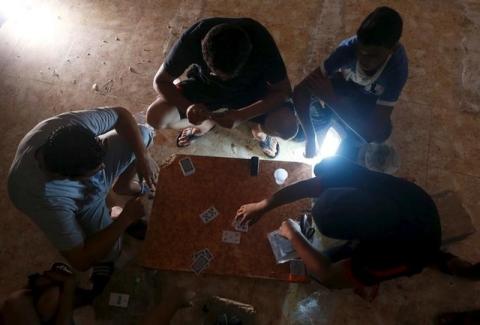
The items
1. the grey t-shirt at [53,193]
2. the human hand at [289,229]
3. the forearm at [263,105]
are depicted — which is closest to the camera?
the grey t-shirt at [53,193]

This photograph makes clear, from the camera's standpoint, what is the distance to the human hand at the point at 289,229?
2209 mm

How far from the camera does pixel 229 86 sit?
8.36 feet

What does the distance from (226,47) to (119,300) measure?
1.80 m

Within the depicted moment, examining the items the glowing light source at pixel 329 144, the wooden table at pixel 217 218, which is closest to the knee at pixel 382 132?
the glowing light source at pixel 329 144

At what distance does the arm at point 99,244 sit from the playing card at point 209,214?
437 mm

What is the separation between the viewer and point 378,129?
2.59 m

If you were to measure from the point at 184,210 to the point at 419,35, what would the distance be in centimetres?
274

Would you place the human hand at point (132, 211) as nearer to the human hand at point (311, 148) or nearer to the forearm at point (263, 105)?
the forearm at point (263, 105)

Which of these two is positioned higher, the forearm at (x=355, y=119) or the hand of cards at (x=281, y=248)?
the forearm at (x=355, y=119)

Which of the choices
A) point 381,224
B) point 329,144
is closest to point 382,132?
point 329,144

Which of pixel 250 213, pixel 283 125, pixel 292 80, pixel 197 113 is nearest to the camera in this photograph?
pixel 250 213

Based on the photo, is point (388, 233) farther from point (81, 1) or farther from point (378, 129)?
point (81, 1)

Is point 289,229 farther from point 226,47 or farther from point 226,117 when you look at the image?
point 226,47

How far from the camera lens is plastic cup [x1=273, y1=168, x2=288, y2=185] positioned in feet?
8.40
